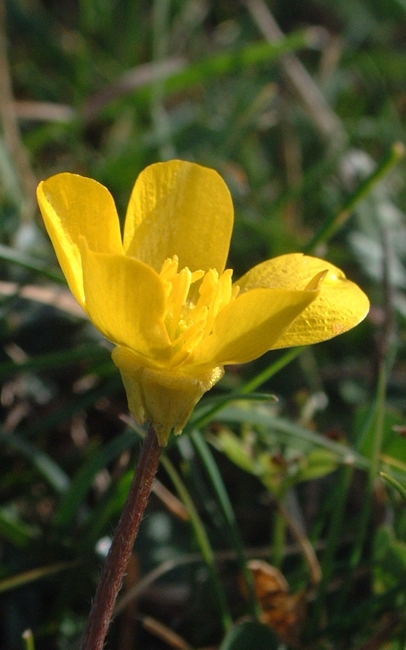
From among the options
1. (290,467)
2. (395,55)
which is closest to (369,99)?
(395,55)

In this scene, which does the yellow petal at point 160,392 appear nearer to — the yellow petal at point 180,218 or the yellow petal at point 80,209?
the yellow petal at point 80,209

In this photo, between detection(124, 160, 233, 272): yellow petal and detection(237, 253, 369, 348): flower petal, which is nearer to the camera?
detection(237, 253, 369, 348): flower petal

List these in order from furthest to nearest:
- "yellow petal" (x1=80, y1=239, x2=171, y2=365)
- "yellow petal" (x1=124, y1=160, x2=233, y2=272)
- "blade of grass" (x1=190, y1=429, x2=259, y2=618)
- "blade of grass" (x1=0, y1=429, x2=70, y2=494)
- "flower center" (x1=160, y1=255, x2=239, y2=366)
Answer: "blade of grass" (x1=0, y1=429, x2=70, y2=494) < "blade of grass" (x1=190, y1=429, x2=259, y2=618) < "yellow petal" (x1=124, y1=160, x2=233, y2=272) < "flower center" (x1=160, y1=255, x2=239, y2=366) < "yellow petal" (x1=80, y1=239, x2=171, y2=365)

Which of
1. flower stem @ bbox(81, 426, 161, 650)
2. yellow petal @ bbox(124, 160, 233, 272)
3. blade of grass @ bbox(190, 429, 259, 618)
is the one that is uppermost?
yellow petal @ bbox(124, 160, 233, 272)

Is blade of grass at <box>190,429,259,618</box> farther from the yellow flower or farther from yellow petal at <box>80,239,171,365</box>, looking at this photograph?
yellow petal at <box>80,239,171,365</box>

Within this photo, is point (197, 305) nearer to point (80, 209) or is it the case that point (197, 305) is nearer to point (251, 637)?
point (80, 209)

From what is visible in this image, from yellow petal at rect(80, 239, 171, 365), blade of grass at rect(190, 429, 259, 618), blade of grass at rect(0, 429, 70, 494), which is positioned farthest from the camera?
blade of grass at rect(0, 429, 70, 494)

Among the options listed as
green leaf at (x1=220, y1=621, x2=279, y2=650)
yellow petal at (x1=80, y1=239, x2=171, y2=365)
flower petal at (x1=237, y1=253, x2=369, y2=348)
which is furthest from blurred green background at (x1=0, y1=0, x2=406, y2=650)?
yellow petal at (x1=80, y1=239, x2=171, y2=365)
